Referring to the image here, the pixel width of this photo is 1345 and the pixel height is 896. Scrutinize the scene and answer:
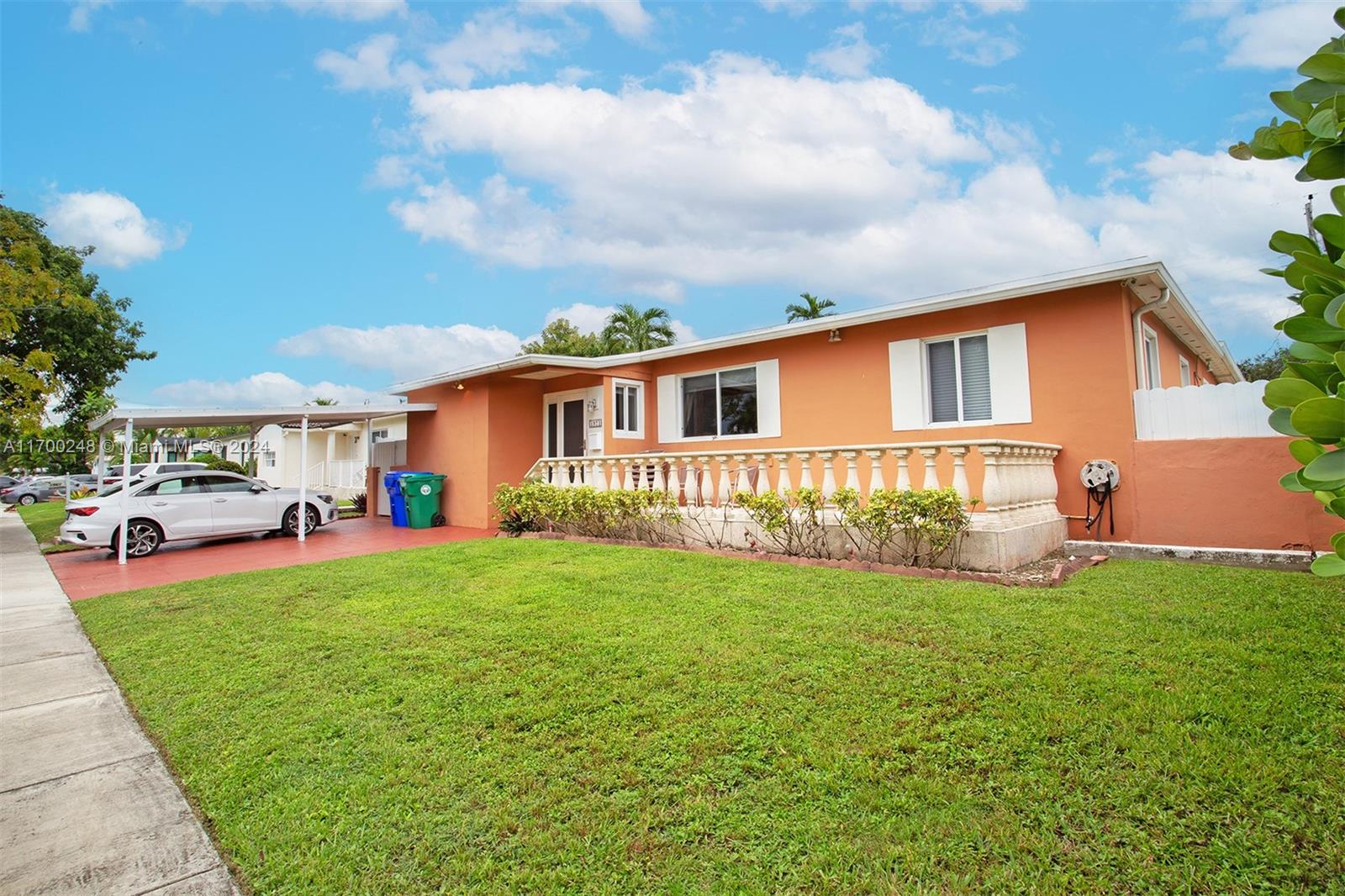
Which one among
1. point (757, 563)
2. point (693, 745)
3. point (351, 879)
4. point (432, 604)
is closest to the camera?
point (351, 879)

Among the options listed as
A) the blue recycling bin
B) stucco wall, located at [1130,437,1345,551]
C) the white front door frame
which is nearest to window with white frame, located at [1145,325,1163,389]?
stucco wall, located at [1130,437,1345,551]

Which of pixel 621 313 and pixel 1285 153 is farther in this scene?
pixel 621 313

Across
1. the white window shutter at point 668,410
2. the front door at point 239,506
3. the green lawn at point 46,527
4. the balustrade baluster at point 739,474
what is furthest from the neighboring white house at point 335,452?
the balustrade baluster at point 739,474

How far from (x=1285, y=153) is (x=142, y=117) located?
17514 millimetres

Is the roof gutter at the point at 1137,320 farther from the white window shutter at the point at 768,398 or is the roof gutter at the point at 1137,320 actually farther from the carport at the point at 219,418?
the carport at the point at 219,418

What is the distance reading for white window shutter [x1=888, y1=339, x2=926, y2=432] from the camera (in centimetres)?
969

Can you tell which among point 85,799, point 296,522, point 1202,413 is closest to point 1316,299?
point 85,799

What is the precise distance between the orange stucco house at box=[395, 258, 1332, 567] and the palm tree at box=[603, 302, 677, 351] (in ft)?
53.3

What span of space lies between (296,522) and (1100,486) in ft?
46.2

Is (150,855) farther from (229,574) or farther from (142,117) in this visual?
(142,117)

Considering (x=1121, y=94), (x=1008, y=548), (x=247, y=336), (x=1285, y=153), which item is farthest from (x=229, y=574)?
(x=1121, y=94)

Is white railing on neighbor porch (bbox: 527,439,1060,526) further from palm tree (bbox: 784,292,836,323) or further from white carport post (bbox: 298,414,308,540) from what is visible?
palm tree (bbox: 784,292,836,323)

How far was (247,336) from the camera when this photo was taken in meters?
18.2

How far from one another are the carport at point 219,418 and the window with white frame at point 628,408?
15.7ft
